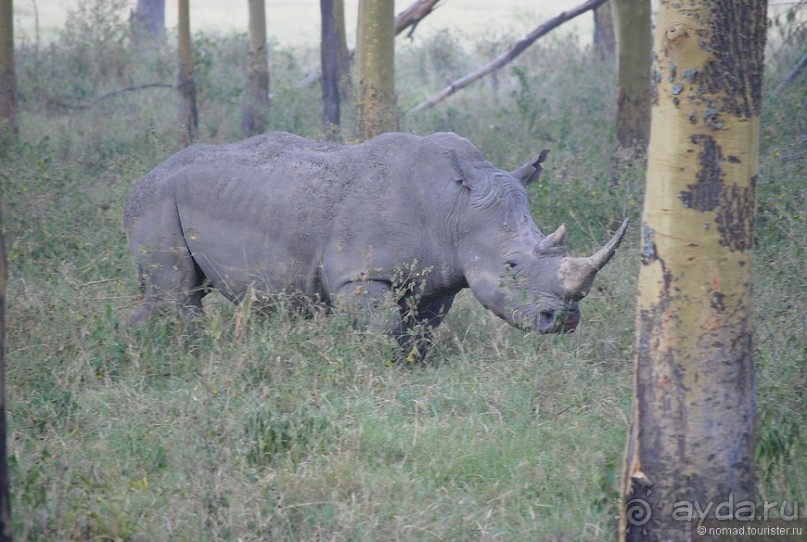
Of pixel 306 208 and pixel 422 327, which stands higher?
pixel 306 208

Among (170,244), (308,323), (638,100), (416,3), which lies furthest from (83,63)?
(308,323)

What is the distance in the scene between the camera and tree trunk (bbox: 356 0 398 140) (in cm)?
959

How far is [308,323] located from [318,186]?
99cm

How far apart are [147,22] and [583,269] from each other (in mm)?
18114

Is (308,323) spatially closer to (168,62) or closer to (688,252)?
(688,252)

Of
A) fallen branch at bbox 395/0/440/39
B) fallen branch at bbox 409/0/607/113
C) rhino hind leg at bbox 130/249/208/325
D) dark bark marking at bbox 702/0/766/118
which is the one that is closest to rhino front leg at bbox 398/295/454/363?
rhino hind leg at bbox 130/249/208/325

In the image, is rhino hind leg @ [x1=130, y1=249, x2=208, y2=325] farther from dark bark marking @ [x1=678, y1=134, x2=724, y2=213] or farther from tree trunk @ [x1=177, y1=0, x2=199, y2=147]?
tree trunk @ [x1=177, y1=0, x2=199, y2=147]

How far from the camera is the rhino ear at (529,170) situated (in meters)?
6.85

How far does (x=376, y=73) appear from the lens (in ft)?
31.7

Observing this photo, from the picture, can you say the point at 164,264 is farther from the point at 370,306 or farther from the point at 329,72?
the point at 329,72

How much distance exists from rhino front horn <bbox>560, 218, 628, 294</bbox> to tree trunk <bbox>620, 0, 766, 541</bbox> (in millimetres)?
1996

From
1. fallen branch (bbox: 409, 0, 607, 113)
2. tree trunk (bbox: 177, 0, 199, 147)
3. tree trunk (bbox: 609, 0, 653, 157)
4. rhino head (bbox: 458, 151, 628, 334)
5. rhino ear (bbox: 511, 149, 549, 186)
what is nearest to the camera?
rhino head (bbox: 458, 151, 628, 334)

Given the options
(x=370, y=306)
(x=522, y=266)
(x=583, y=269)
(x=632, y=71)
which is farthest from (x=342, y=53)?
(x=583, y=269)

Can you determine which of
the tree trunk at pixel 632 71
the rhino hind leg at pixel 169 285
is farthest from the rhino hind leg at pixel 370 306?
the tree trunk at pixel 632 71
